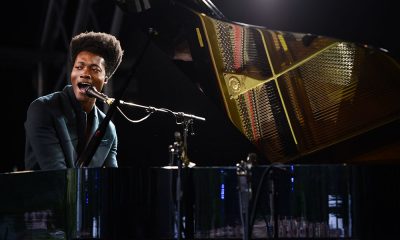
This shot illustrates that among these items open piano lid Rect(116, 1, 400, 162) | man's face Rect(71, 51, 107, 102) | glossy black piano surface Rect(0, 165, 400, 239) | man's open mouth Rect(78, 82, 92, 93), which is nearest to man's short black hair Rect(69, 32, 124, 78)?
man's face Rect(71, 51, 107, 102)

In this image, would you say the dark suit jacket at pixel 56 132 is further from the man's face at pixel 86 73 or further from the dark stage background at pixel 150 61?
the dark stage background at pixel 150 61

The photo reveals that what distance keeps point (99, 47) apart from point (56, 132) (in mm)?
571

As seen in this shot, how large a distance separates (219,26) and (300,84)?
1.68 feet

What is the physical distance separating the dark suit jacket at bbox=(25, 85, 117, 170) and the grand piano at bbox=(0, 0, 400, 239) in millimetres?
375

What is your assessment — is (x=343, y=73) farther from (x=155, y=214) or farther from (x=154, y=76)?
(x=154, y=76)

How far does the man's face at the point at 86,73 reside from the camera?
126 inches

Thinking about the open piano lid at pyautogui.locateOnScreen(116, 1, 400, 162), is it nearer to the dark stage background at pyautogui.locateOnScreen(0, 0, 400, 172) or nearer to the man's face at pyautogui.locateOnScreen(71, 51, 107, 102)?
the dark stage background at pyautogui.locateOnScreen(0, 0, 400, 172)

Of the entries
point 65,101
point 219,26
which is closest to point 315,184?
point 219,26

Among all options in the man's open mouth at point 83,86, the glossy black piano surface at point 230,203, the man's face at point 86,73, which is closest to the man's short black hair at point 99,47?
the man's face at point 86,73

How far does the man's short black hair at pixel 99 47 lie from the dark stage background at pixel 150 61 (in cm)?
29

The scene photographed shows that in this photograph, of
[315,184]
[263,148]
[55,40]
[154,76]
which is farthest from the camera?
[55,40]

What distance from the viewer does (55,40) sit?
7.91 meters

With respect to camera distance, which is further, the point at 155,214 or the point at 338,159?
the point at 338,159

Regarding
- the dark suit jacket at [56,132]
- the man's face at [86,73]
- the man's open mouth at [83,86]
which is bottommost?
the dark suit jacket at [56,132]
